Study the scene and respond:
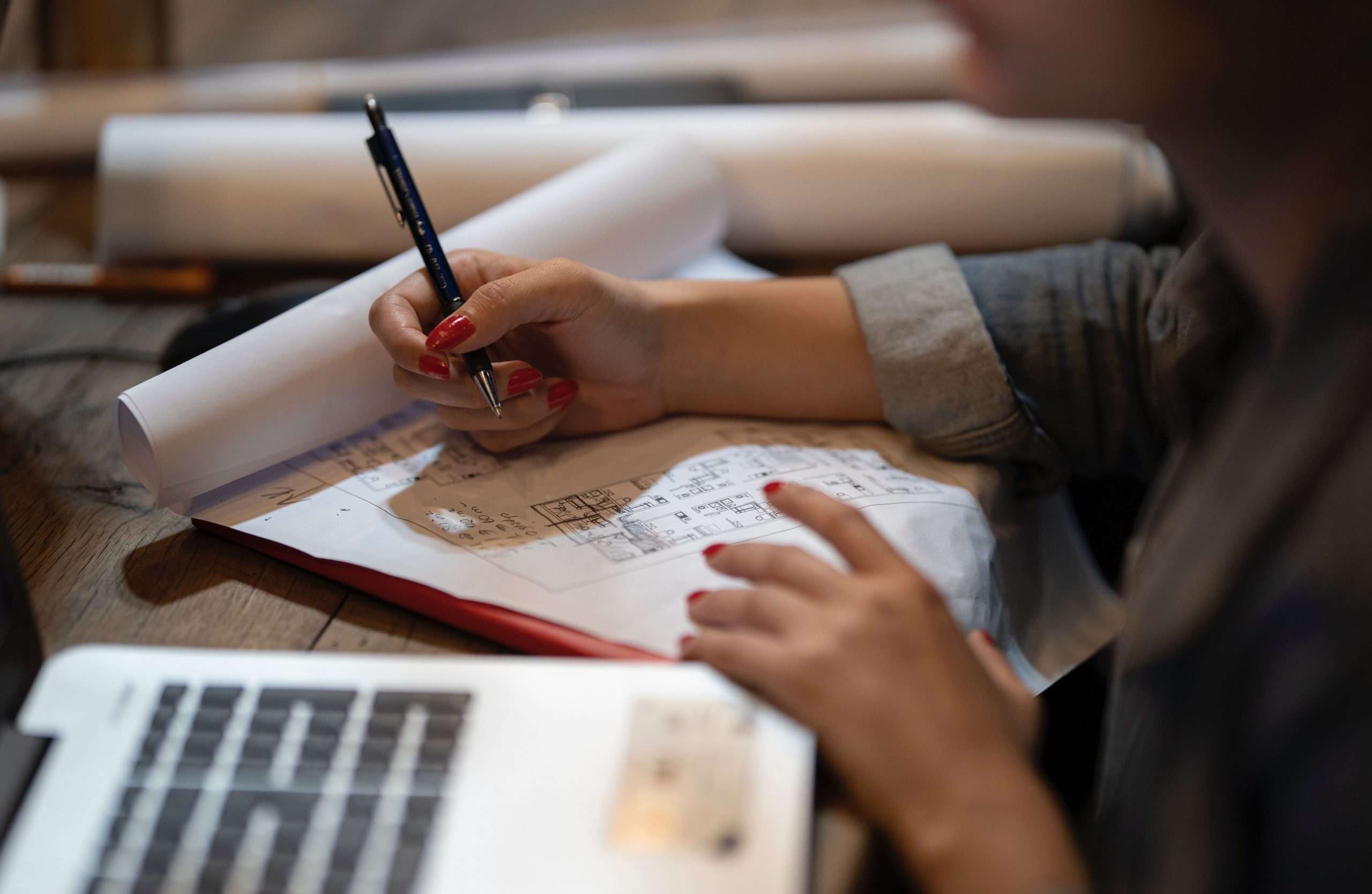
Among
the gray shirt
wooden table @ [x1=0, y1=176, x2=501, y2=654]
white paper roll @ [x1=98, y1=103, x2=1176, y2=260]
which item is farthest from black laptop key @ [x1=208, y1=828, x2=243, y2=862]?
white paper roll @ [x1=98, y1=103, x2=1176, y2=260]

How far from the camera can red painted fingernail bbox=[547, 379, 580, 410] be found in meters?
0.61

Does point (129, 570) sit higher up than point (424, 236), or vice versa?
point (424, 236)

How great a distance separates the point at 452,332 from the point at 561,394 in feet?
0.25

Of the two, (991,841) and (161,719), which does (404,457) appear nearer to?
(161,719)

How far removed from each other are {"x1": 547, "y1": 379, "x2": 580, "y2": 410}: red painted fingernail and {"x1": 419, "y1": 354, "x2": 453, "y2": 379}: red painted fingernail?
0.20 feet

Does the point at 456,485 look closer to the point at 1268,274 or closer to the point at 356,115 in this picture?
the point at 1268,274

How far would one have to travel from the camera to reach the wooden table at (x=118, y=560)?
48cm

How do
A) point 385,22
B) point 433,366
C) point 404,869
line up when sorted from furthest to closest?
point 385,22 < point 433,366 < point 404,869

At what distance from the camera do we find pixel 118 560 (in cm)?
53

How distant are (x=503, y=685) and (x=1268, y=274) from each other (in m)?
0.34

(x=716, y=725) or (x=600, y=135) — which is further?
(x=600, y=135)

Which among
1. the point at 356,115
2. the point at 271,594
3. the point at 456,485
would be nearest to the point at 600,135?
the point at 356,115

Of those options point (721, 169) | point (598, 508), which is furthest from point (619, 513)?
point (721, 169)

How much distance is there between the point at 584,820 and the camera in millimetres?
354
